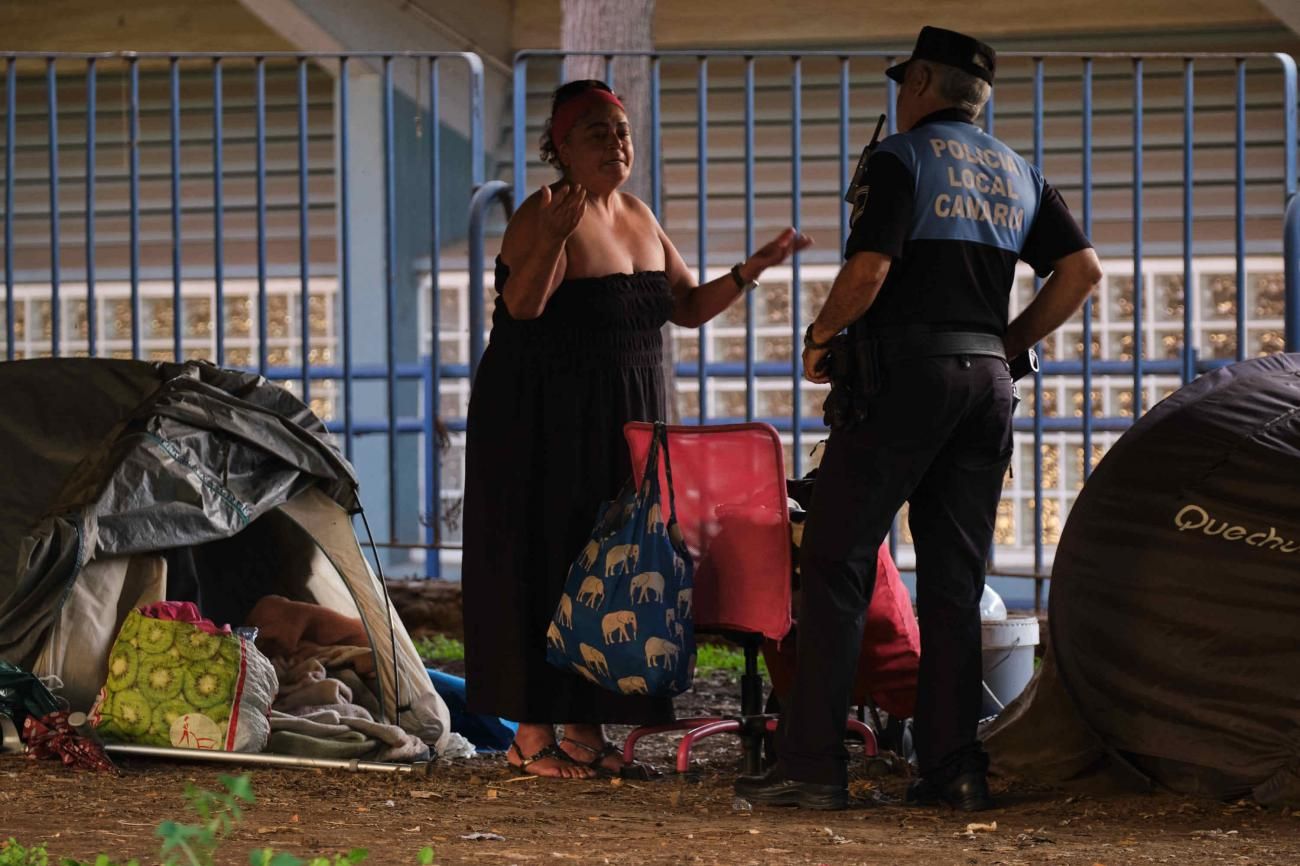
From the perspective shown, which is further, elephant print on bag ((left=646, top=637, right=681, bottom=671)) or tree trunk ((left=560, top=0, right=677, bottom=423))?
tree trunk ((left=560, top=0, right=677, bottom=423))

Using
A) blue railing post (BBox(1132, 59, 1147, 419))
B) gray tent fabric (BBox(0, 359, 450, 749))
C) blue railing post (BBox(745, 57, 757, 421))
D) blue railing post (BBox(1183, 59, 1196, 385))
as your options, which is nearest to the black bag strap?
gray tent fabric (BBox(0, 359, 450, 749))

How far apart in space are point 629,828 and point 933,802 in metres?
0.72

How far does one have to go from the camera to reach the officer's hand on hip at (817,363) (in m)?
3.70

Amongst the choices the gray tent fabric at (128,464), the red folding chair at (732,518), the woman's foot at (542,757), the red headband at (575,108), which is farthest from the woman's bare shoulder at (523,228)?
the woman's foot at (542,757)

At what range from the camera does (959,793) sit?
12.1ft

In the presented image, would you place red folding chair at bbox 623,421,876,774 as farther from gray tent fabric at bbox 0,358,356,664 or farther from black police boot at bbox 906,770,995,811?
gray tent fabric at bbox 0,358,356,664

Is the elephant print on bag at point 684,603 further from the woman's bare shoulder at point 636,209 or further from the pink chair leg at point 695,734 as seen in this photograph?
the woman's bare shoulder at point 636,209

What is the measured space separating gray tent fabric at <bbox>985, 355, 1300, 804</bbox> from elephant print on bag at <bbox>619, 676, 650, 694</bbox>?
88 centimetres

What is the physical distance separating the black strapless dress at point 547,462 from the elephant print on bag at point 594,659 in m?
0.29

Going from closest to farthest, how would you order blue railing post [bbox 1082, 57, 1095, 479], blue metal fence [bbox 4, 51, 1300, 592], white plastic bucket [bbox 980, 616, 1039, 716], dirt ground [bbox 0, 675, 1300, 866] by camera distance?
dirt ground [bbox 0, 675, 1300, 866]
white plastic bucket [bbox 980, 616, 1039, 716]
blue railing post [bbox 1082, 57, 1095, 479]
blue metal fence [bbox 4, 51, 1300, 592]

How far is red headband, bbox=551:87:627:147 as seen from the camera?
4.09 m

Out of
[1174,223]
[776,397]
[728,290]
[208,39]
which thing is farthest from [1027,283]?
[728,290]

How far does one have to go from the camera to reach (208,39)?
10453 millimetres

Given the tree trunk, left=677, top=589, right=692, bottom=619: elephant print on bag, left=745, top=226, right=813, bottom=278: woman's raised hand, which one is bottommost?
left=677, top=589, right=692, bottom=619: elephant print on bag
